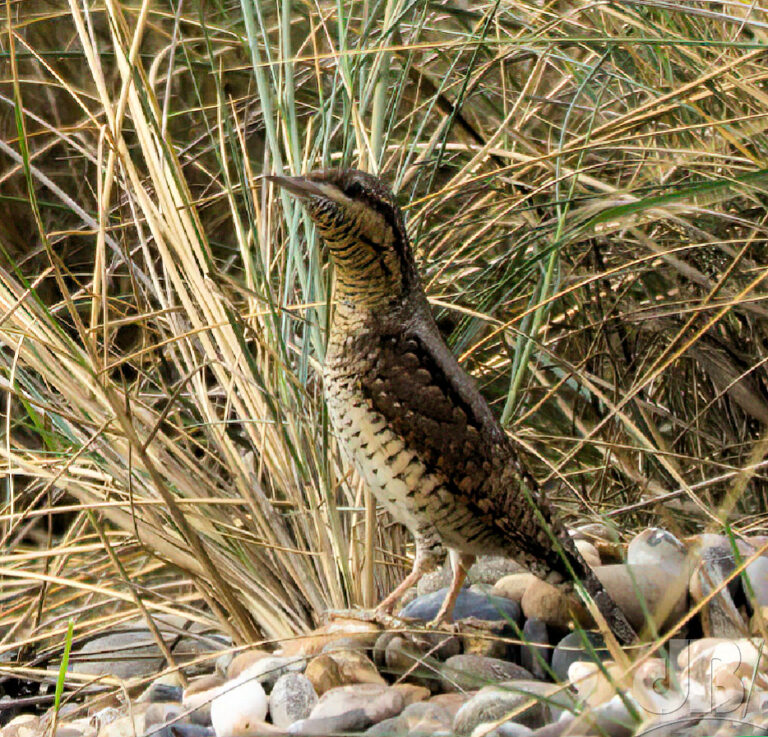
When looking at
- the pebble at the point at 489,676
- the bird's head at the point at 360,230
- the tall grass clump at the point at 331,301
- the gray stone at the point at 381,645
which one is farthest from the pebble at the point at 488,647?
the bird's head at the point at 360,230

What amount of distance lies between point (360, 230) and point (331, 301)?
0.39 meters

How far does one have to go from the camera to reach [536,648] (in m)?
1.76

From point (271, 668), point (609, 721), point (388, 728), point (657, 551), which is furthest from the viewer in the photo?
point (657, 551)

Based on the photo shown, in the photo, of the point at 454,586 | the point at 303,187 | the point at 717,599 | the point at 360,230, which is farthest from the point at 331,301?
the point at 717,599

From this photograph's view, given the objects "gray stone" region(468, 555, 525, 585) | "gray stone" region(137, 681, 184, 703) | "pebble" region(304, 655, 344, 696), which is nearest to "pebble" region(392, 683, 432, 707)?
"pebble" region(304, 655, 344, 696)

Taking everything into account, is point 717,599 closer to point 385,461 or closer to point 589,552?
point 589,552

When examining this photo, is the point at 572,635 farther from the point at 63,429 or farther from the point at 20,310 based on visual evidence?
the point at 20,310

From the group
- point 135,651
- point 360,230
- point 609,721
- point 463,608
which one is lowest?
point 135,651

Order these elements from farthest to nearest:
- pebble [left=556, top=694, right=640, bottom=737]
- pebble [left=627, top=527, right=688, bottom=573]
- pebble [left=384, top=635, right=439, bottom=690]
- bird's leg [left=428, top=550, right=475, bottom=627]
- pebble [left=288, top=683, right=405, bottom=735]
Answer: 1. pebble [left=627, top=527, right=688, bottom=573]
2. bird's leg [left=428, top=550, right=475, bottom=627]
3. pebble [left=384, top=635, right=439, bottom=690]
4. pebble [left=288, top=683, right=405, bottom=735]
5. pebble [left=556, top=694, right=640, bottom=737]

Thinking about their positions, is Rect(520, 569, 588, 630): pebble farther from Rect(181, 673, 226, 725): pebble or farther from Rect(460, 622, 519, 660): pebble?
Rect(181, 673, 226, 725): pebble

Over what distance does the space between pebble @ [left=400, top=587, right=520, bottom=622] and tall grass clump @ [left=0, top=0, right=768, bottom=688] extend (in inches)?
4.8

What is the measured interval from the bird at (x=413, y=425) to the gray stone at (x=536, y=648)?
4.3 inches

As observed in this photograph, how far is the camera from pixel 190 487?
2000 mm

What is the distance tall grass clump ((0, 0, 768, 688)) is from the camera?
185 centimetres
